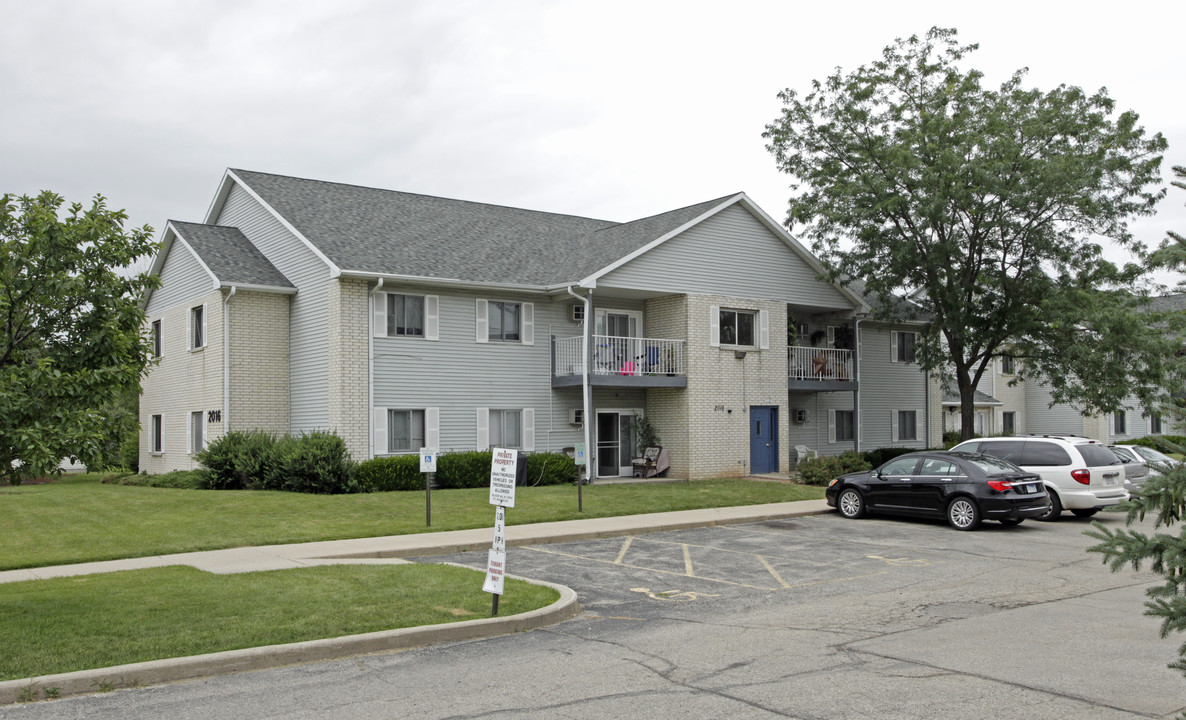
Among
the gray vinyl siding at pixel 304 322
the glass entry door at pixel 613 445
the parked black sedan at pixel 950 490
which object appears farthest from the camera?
the glass entry door at pixel 613 445

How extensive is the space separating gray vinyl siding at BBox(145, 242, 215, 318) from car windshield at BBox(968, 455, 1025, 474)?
19396mm

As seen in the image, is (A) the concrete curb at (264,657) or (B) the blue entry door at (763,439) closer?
(A) the concrete curb at (264,657)

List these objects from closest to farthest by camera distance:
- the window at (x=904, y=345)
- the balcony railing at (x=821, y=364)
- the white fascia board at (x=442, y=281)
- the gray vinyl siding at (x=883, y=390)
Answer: the white fascia board at (x=442, y=281) < the balcony railing at (x=821, y=364) < the gray vinyl siding at (x=883, y=390) < the window at (x=904, y=345)

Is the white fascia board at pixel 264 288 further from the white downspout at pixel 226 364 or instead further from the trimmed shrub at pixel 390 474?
the trimmed shrub at pixel 390 474

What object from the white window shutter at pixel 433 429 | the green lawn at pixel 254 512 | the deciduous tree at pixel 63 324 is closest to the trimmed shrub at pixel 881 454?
the green lawn at pixel 254 512

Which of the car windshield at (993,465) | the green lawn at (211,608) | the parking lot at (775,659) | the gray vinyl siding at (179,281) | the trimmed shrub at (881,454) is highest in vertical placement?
the gray vinyl siding at (179,281)

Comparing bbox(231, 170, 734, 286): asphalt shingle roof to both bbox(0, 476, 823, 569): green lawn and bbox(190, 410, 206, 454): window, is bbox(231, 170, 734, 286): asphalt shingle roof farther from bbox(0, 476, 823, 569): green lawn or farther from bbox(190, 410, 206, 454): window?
bbox(190, 410, 206, 454): window

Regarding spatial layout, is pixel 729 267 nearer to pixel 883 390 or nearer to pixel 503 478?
pixel 883 390

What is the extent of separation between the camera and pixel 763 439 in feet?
97.8

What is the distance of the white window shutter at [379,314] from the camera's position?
24.4 meters

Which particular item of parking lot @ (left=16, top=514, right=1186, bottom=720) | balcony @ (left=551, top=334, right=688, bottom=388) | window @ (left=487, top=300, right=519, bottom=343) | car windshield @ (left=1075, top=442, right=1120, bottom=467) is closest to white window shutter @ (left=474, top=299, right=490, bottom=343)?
window @ (left=487, top=300, right=519, bottom=343)

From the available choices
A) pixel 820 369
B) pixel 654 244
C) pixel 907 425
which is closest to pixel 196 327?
pixel 654 244

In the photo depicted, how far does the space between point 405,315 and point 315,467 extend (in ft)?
15.4

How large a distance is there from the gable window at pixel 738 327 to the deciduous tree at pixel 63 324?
69.0ft
